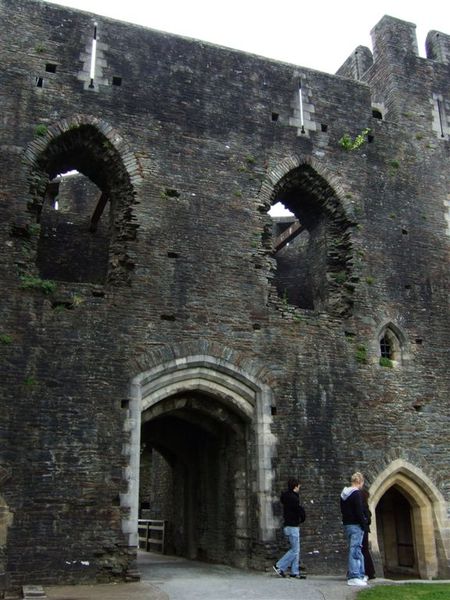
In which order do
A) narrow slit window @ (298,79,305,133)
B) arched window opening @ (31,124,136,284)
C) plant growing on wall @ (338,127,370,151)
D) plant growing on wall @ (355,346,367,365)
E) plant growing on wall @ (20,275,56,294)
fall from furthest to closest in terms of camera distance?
plant growing on wall @ (338,127,370,151), narrow slit window @ (298,79,305,133), plant growing on wall @ (355,346,367,365), arched window opening @ (31,124,136,284), plant growing on wall @ (20,275,56,294)

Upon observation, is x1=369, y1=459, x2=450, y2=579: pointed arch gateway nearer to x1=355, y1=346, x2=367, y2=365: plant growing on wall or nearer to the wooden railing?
x1=355, y1=346, x2=367, y2=365: plant growing on wall

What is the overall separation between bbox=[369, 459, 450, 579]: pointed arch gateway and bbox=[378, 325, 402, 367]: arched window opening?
2104 millimetres

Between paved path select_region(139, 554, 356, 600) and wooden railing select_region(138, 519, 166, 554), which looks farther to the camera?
wooden railing select_region(138, 519, 166, 554)

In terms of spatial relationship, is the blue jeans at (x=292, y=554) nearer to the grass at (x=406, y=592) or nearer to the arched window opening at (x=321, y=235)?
the grass at (x=406, y=592)

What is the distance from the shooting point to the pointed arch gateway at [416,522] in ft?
41.4

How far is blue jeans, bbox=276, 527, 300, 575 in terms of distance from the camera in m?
10.4

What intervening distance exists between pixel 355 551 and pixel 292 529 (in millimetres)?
1155

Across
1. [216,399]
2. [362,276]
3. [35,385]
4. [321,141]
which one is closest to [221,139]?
[321,141]

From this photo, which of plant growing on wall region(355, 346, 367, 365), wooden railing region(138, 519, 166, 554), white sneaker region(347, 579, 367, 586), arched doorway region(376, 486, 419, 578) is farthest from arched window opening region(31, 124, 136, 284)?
arched doorway region(376, 486, 419, 578)

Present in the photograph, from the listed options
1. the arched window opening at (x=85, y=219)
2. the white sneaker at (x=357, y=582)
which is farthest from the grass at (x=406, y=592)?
the arched window opening at (x=85, y=219)

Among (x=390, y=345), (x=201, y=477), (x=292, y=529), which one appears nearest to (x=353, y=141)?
(x=390, y=345)

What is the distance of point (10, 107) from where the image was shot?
39.2 feet

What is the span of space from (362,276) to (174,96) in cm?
520

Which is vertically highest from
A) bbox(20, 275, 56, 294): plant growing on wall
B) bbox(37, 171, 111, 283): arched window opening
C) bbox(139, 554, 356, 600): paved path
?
bbox(37, 171, 111, 283): arched window opening
